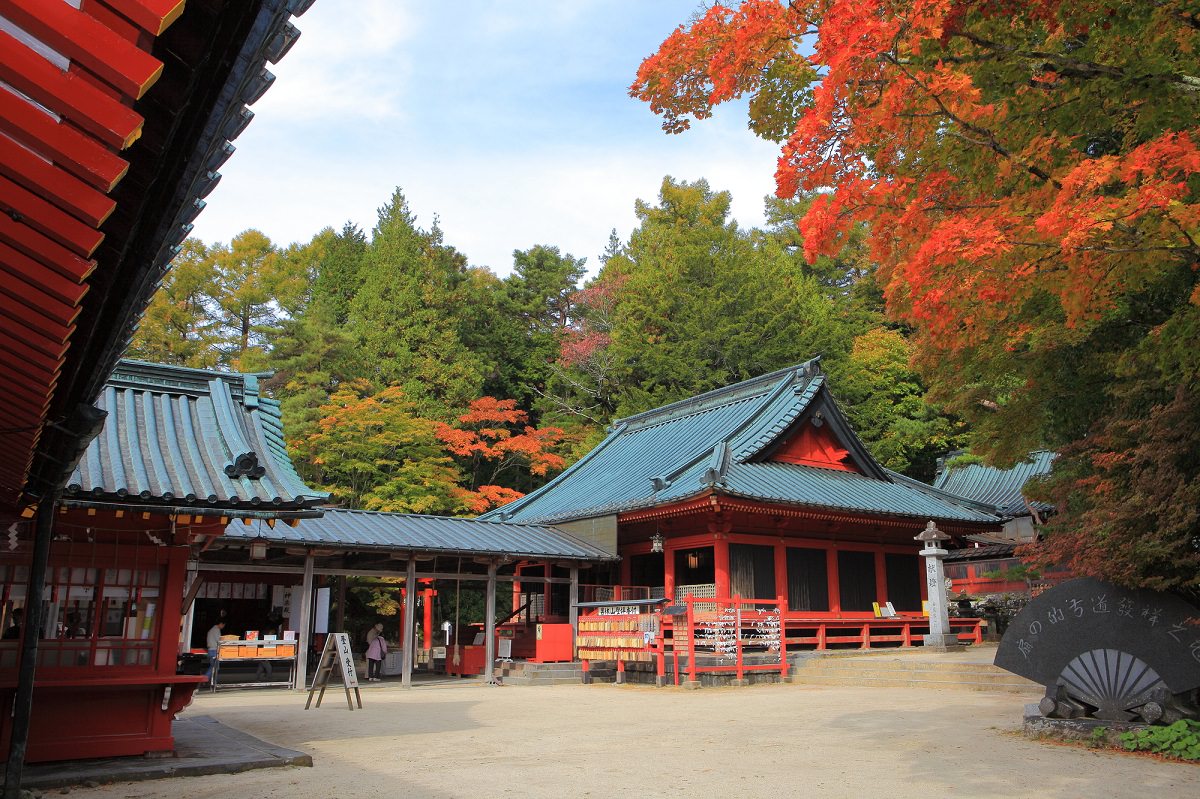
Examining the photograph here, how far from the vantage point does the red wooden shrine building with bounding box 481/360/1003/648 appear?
18672mm

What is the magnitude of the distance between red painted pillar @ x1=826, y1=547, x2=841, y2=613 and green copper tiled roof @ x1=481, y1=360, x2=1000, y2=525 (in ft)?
4.98

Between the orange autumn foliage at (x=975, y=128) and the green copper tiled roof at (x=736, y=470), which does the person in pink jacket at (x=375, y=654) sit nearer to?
the green copper tiled roof at (x=736, y=470)

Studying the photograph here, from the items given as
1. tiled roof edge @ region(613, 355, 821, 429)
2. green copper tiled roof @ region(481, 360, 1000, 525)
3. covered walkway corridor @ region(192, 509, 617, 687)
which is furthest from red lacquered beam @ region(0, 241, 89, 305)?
tiled roof edge @ region(613, 355, 821, 429)

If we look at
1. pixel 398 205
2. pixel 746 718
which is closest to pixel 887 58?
pixel 746 718

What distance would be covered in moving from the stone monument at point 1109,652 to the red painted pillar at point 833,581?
11606 millimetres

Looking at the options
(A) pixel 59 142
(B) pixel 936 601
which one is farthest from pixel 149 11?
(B) pixel 936 601

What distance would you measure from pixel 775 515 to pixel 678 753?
11642mm

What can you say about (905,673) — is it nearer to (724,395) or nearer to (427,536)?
(427,536)

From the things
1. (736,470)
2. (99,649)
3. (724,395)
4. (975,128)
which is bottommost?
(99,649)

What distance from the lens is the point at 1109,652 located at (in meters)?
7.98

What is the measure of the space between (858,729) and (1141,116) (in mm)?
6698

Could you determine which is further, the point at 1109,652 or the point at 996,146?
the point at 1109,652

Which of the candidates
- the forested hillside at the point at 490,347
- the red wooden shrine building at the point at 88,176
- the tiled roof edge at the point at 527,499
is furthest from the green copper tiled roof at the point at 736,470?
the red wooden shrine building at the point at 88,176

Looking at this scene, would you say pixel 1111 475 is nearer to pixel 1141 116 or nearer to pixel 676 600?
pixel 1141 116
